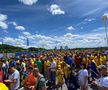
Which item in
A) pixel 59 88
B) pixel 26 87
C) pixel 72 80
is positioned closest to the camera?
pixel 26 87

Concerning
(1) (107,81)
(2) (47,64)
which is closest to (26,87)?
(1) (107,81)

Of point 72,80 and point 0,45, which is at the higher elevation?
point 0,45

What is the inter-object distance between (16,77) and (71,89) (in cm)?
213

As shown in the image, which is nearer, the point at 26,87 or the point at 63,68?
the point at 26,87

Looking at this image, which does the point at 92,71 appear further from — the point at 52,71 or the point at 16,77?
the point at 16,77

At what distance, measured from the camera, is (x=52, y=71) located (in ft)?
59.1

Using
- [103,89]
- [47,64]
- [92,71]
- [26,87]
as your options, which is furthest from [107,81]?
[47,64]

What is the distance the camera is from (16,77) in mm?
10172

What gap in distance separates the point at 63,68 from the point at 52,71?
7.74 ft

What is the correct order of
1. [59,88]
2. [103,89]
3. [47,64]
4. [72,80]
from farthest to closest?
[47,64] → [59,88] → [72,80] → [103,89]

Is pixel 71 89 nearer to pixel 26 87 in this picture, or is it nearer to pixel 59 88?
pixel 26 87

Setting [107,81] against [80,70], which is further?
[80,70]

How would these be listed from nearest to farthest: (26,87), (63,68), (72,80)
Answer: (26,87) < (72,80) < (63,68)

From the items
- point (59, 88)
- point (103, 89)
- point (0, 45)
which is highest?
point (0, 45)
